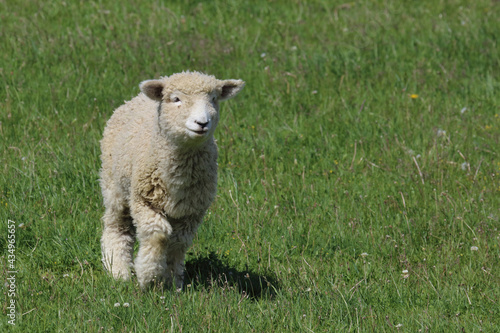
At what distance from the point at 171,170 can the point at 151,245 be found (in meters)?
0.56

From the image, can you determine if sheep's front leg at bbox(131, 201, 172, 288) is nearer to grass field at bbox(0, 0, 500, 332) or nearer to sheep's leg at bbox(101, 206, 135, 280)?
grass field at bbox(0, 0, 500, 332)

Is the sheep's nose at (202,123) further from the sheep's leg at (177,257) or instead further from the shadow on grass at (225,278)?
the shadow on grass at (225,278)

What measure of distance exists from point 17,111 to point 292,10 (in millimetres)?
4951

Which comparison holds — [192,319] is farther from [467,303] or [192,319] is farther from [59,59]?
[59,59]

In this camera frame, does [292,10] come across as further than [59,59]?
Yes

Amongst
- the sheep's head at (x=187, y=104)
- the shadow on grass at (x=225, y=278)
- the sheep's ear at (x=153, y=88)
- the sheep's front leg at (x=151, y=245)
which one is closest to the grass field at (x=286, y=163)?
the shadow on grass at (x=225, y=278)

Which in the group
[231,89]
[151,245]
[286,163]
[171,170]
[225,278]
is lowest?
[286,163]

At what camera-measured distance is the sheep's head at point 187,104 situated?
Result: 4.88 metres

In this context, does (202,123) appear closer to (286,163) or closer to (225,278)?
(225,278)

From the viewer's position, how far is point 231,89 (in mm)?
5430

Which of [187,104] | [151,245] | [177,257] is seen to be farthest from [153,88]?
[177,257]

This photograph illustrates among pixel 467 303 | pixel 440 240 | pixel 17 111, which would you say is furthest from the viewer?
pixel 17 111

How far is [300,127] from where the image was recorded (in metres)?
7.99

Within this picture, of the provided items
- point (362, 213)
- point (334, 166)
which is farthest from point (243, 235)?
point (334, 166)
